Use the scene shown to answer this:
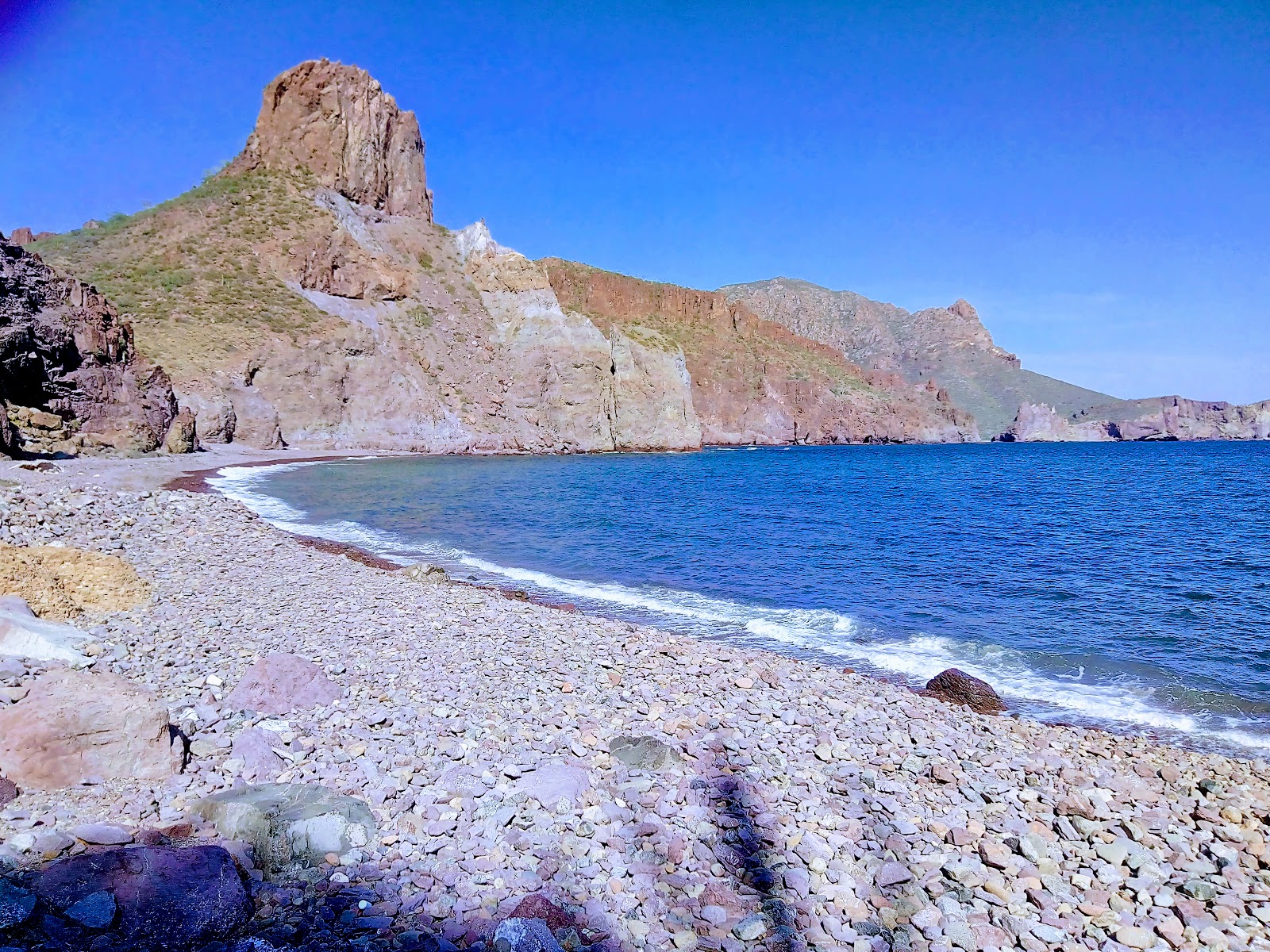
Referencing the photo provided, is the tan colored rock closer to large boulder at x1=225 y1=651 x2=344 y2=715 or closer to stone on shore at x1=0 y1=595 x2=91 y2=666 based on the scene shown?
stone on shore at x1=0 y1=595 x2=91 y2=666

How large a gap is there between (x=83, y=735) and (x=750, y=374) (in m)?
126

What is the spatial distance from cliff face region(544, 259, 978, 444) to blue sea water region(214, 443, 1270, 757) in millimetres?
80730

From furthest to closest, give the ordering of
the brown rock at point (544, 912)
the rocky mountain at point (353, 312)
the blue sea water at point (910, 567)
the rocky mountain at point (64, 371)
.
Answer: the rocky mountain at point (353, 312) → the rocky mountain at point (64, 371) → the blue sea water at point (910, 567) → the brown rock at point (544, 912)

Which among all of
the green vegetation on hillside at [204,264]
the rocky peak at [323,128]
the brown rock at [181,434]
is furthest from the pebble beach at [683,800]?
the rocky peak at [323,128]

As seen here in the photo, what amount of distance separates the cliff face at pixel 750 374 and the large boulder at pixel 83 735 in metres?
111

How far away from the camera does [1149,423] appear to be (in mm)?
174000

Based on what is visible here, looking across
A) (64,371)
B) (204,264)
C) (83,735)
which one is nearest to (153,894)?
(83,735)

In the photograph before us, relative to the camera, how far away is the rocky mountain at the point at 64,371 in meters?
27.5

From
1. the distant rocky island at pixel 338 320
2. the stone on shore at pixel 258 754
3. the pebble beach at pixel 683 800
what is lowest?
the pebble beach at pixel 683 800

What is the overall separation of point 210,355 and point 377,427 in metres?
14.4

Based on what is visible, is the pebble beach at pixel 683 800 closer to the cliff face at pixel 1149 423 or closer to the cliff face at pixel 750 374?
the cliff face at pixel 750 374

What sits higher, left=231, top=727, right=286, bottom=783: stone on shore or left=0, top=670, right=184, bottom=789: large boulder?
left=0, top=670, right=184, bottom=789: large boulder

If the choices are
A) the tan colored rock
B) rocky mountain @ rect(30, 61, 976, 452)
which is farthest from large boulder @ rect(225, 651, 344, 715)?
rocky mountain @ rect(30, 61, 976, 452)

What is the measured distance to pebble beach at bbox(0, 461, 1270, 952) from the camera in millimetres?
3949
